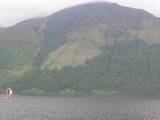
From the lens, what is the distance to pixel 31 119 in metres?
150

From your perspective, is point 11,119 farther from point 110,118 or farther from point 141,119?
point 141,119

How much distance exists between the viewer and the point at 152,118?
161m

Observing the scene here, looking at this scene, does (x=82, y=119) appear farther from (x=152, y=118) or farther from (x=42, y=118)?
(x=152, y=118)

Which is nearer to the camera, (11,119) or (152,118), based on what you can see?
(11,119)

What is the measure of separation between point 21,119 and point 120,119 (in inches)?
1338

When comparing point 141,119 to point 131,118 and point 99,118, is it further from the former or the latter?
point 99,118

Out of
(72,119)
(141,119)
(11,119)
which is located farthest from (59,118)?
(141,119)

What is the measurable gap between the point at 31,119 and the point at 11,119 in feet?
23.2

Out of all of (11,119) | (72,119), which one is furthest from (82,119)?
(11,119)

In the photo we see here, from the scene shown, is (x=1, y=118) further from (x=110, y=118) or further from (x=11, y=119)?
(x=110, y=118)

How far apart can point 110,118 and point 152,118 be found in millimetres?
15774

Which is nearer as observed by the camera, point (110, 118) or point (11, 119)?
point (11, 119)

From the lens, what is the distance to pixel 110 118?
516 feet

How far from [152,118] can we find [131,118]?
8.03 metres
